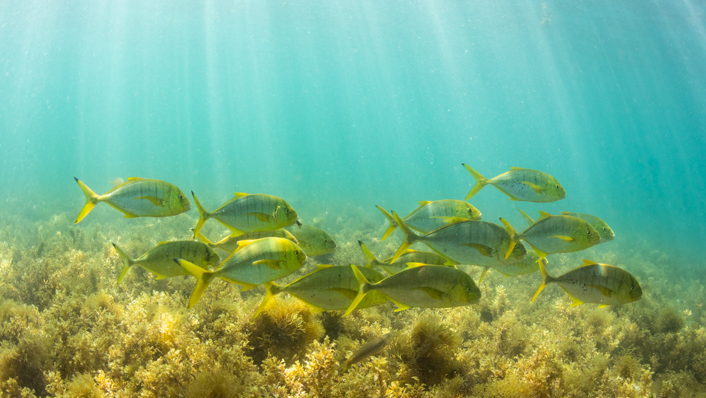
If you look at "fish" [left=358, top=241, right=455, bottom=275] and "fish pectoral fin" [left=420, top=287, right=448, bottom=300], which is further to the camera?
"fish" [left=358, top=241, right=455, bottom=275]

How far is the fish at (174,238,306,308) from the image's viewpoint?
5.89 ft

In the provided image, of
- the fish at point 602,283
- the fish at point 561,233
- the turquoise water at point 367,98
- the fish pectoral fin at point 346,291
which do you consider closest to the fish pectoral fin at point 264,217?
the fish pectoral fin at point 346,291

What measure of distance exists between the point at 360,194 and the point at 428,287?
3979 cm

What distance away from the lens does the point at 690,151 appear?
308 ft

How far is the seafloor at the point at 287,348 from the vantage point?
2.27 metres

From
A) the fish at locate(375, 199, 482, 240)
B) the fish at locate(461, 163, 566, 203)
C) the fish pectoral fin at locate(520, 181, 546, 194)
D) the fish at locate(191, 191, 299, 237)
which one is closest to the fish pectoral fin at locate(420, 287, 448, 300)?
the fish at locate(375, 199, 482, 240)

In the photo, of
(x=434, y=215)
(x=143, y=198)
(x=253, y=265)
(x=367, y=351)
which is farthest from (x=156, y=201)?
(x=434, y=215)

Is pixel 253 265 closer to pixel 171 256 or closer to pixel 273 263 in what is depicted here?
pixel 273 263

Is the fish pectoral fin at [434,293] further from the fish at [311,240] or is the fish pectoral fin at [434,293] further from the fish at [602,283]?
the fish at [311,240]

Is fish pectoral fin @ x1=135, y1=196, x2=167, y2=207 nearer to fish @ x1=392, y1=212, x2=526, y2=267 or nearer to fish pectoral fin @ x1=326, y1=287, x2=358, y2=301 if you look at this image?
fish pectoral fin @ x1=326, y1=287, x2=358, y2=301

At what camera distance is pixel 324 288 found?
189cm

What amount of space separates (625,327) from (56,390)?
739 cm

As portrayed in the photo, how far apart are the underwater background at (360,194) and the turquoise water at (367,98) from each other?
0.60m

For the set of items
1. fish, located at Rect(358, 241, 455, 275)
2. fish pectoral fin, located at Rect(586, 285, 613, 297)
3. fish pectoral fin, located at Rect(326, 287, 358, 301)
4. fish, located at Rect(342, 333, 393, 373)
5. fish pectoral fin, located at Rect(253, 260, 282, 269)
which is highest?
fish pectoral fin, located at Rect(253, 260, 282, 269)
